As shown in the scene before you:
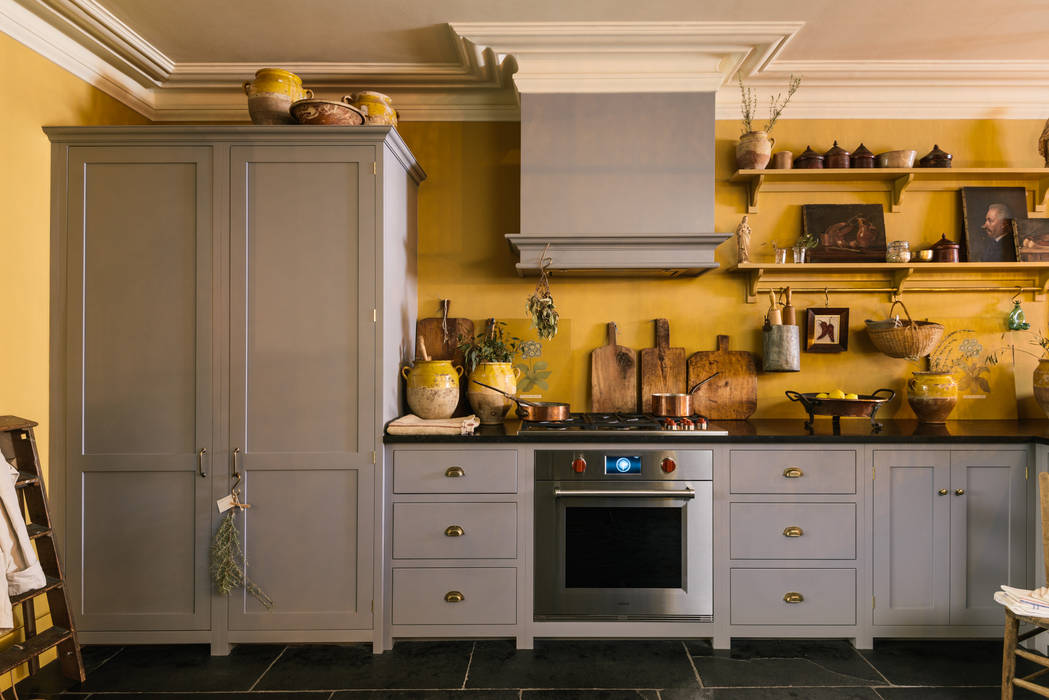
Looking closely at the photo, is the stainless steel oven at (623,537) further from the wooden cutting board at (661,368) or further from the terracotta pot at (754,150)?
the terracotta pot at (754,150)

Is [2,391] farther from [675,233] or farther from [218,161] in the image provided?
[675,233]

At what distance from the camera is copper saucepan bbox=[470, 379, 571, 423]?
2.96 meters

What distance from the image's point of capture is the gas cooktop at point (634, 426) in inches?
105

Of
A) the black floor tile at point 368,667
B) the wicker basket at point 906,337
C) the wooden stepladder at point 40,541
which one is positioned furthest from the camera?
the wicker basket at point 906,337

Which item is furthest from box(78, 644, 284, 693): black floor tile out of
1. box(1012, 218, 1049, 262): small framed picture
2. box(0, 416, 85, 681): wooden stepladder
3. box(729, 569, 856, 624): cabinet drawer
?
box(1012, 218, 1049, 262): small framed picture

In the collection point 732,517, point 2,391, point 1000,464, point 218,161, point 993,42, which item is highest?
point 993,42

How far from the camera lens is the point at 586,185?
9.68 feet

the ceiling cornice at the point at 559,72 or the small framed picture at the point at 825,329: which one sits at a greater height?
the ceiling cornice at the point at 559,72

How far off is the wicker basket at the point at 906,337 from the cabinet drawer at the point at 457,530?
201 centimetres

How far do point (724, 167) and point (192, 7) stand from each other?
255 cm

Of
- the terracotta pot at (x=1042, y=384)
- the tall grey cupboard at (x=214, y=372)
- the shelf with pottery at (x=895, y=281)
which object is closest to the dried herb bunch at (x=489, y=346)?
the tall grey cupboard at (x=214, y=372)

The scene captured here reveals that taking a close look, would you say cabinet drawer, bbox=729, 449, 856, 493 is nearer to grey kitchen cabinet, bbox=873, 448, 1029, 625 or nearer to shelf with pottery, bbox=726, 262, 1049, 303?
grey kitchen cabinet, bbox=873, 448, 1029, 625

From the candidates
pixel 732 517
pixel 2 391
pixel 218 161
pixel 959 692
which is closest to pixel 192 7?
pixel 218 161

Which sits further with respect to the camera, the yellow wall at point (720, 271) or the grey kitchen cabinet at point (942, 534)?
the yellow wall at point (720, 271)
